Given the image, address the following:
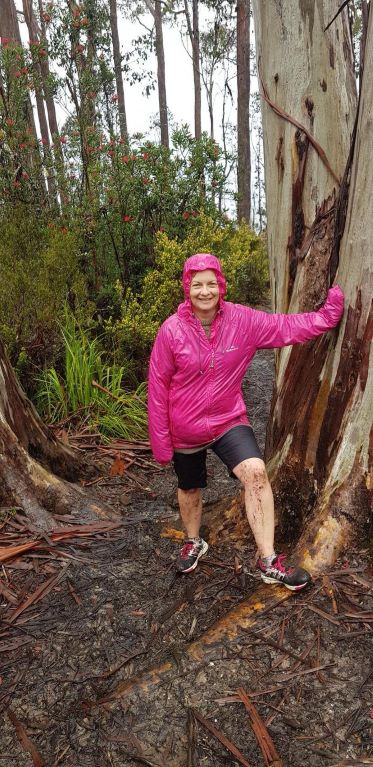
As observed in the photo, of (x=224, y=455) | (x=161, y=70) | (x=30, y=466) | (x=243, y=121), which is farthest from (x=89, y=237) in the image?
(x=161, y=70)

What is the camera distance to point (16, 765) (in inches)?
79.0

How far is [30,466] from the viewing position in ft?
11.9

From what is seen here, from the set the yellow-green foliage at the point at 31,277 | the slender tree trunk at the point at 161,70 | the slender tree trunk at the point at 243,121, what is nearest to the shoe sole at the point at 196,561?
the yellow-green foliage at the point at 31,277

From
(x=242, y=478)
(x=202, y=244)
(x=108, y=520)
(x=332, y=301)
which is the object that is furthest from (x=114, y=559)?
(x=202, y=244)

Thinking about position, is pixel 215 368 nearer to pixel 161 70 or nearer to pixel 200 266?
pixel 200 266

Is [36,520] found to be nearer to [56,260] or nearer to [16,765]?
[16,765]

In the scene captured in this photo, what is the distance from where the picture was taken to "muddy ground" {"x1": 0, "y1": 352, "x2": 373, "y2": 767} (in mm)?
2023

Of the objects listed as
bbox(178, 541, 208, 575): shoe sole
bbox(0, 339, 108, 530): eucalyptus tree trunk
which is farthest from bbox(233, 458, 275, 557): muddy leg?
bbox(0, 339, 108, 530): eucalyptus tree trunk

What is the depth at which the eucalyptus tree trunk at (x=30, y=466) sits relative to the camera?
11.5ft

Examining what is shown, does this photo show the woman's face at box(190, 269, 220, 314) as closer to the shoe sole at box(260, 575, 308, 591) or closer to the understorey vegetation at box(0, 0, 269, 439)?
the shoe sole at box(260, 575, 308, 591)

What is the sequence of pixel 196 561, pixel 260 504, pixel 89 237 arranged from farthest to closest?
pixel 89 237 → pixel 196 561 → pixel 260 504

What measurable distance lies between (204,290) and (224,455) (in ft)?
2.68

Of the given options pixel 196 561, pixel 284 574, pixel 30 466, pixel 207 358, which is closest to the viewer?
pixel 284 574

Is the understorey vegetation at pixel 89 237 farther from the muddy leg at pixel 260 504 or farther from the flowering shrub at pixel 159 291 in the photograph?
the muddy leg at pixel 260 504
